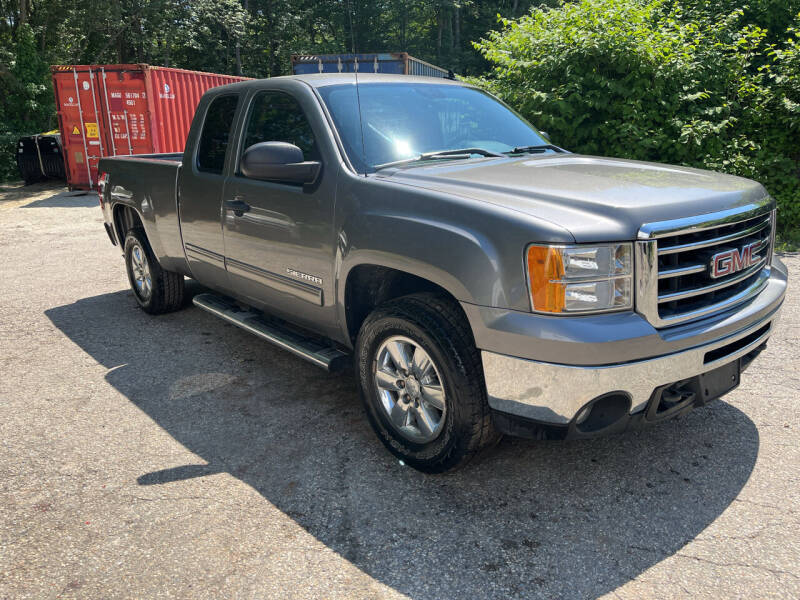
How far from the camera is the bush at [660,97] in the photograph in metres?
8.48

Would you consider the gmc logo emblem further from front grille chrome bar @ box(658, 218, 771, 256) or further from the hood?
the hood

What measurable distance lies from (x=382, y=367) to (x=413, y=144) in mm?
1257

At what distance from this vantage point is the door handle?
405cm

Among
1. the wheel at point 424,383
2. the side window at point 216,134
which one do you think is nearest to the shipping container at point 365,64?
the side window at point 216,134

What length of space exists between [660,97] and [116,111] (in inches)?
477

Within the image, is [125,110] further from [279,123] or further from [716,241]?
[716,241]

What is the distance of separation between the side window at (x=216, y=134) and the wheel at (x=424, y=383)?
187cm

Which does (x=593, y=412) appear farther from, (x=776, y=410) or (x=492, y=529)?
(x=776, y=410)

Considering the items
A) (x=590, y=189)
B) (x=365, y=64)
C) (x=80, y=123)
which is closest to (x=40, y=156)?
(x=80, y=123)

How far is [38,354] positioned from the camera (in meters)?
4.99

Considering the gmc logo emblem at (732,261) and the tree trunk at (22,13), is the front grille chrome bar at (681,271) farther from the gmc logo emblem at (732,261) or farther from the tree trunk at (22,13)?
the tree trunk at (22,13)

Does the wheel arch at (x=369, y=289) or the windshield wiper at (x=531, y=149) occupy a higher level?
the windshield wiper at (x=531, y=149)

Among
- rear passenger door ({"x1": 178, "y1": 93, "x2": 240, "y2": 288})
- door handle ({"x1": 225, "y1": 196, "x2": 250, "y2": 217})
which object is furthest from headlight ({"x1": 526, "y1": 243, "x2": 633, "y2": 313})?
rear passenger door ({"x1": 178, "y1": 93, "x2": 240, "y2": 288})

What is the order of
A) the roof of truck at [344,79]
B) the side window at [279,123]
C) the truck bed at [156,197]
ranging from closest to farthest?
the side window at [279,123], the roof of truck at [344,79], the truck bed at [156,197]
